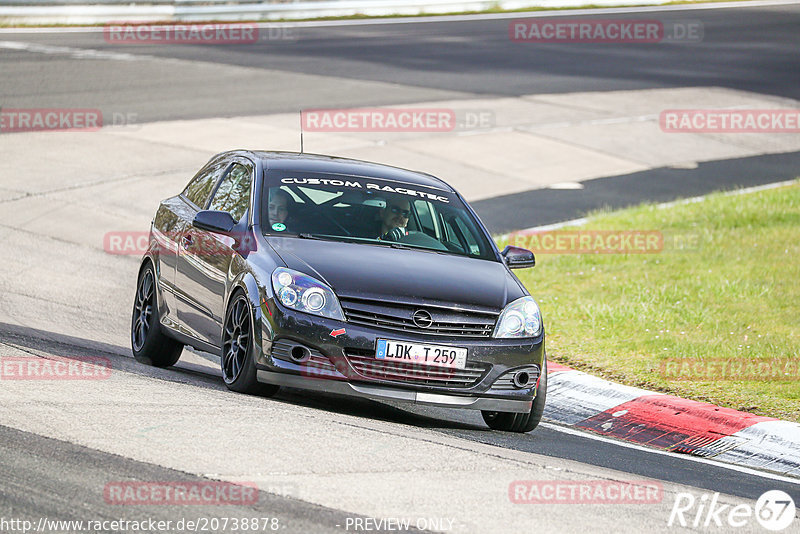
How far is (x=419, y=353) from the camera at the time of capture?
753cm

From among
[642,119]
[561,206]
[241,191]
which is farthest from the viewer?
[642,119]

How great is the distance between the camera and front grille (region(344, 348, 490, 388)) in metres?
7.50

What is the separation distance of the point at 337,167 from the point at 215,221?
1200 millimetres

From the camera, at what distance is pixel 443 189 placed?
31.2 ft

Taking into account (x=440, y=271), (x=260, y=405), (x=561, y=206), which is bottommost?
(x=561, y=206)

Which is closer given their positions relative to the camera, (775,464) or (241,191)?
(775,464)

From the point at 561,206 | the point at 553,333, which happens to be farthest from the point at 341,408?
the point at 561,206

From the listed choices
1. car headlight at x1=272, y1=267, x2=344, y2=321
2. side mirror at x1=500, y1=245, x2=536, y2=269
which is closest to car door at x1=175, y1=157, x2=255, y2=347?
car headlight at x1=272, y1=267, x2=344, y2=321

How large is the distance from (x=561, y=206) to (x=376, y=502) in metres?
13.3

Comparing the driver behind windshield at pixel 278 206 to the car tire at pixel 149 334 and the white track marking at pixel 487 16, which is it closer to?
the car tire at pixel 149 334

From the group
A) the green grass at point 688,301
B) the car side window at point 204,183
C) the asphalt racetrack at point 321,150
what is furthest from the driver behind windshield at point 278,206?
the green grass at point 688,301

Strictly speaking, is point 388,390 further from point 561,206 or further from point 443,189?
point 561,206

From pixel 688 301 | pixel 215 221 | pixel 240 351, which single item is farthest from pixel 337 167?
Answer: pixel 688 301

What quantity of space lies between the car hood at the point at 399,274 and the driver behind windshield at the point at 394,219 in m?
0.25
